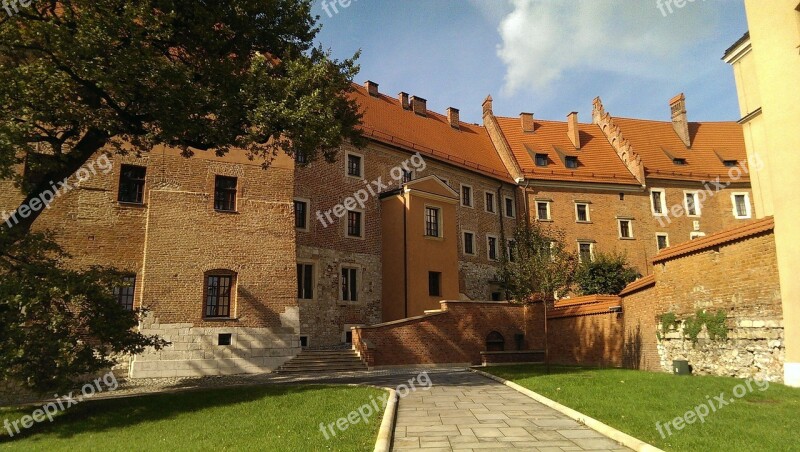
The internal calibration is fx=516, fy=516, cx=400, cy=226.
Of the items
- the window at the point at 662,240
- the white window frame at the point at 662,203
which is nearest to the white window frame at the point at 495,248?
the window at the point at 662,240

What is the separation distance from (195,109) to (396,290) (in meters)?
16.1

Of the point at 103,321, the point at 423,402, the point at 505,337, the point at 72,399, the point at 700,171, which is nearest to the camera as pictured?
the point at 423,402

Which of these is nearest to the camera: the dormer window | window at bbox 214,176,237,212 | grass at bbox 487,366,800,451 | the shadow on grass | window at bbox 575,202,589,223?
grass at bbox 487,366,800,451

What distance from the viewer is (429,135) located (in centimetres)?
3447

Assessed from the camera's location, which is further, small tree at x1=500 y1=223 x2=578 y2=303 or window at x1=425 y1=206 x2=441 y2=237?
window at x1=425 y1=206 x2=441 y2=237

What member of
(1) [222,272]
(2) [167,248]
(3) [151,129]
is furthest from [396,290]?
(3) [151,129]

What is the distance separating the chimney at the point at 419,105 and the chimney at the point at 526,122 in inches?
376

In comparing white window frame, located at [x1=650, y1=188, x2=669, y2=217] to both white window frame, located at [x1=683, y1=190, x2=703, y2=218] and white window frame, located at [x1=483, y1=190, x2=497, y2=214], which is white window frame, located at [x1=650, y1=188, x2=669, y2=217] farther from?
white window frame, located at [x1=483, y1=190, x2=497, y2=214]

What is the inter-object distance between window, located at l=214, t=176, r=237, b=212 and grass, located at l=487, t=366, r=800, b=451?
12783 millimetres

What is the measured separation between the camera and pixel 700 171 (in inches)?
1538

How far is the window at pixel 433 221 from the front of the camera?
92.0ft

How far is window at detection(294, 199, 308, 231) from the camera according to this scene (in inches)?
980

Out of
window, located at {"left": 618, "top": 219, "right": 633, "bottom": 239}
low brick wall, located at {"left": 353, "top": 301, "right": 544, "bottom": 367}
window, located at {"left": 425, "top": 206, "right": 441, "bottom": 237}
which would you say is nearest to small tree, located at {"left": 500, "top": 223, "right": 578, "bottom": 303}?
low brick wall, located at {"left": 353, "top": 301, "right": 544, "bottom": 367}

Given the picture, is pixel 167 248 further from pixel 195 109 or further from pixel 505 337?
pixel 505 337
